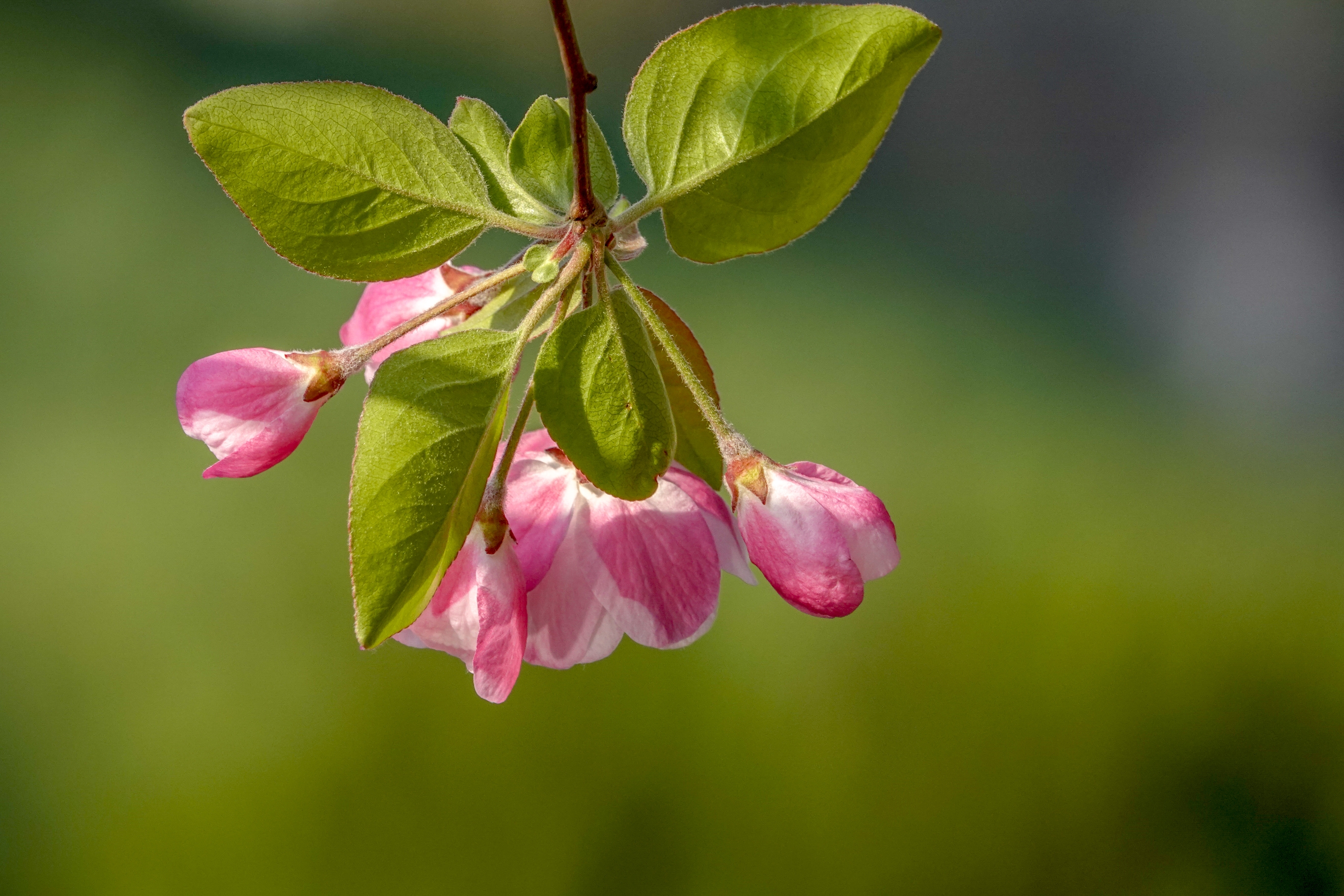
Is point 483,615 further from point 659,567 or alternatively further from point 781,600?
point 781,600

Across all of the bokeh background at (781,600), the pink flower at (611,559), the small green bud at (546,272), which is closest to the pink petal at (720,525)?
the pink flower at (611,559)

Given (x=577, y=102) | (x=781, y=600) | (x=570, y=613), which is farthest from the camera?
(x=781, y=600)

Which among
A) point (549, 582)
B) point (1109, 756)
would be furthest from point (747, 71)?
point (1109, 756)

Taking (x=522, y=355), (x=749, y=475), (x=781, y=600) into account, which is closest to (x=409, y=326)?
(x=522, y=355)

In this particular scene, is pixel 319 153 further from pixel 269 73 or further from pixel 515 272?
Result: pixel 269 73

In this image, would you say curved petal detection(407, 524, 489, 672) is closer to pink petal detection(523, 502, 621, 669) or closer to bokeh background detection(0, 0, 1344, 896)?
pink petal detection(523, 502, 621, 669)

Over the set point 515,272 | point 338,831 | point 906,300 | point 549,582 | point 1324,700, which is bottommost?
point 338,831

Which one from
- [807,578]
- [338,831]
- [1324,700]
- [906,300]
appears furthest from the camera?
[906,300]
